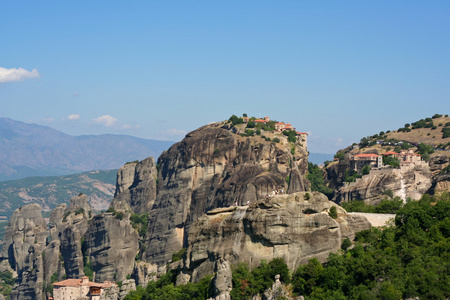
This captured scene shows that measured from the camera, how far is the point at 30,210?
181875 mm

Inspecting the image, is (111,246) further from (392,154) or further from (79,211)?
(392,154)

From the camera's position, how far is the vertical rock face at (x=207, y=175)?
152 m

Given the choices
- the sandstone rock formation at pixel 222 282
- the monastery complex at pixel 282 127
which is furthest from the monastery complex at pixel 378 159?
the sandstone rock formation at pixel 222 282

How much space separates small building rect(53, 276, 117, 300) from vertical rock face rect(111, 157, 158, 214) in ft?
89.9

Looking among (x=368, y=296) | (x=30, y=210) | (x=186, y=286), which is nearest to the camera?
(x=368, y=296)

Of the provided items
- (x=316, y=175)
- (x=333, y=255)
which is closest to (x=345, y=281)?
(x=333, y=255)

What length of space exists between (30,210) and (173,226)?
40.5 meters

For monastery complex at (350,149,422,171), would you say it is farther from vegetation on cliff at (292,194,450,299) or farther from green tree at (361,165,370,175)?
vegetation on cliff at (292,194,450,299)

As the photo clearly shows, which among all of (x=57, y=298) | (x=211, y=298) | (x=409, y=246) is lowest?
(x=57, y=298)

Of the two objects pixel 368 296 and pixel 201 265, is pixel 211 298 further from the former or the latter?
pixel 368 296

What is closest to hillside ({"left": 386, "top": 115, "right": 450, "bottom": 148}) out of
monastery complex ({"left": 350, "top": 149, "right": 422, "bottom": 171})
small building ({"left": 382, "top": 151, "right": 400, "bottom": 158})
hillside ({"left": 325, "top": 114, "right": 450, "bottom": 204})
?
hillside ({"left": 325, "top": 114, "right": 450, "bottom": 204})

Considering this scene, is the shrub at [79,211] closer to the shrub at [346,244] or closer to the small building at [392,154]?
the small building at [392,154]

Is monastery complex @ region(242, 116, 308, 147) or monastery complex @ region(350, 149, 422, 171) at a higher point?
monastery complex @ region(242, 116, 308, 147)

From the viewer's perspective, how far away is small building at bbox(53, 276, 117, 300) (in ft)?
434
